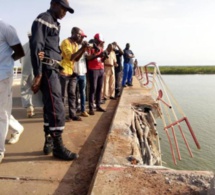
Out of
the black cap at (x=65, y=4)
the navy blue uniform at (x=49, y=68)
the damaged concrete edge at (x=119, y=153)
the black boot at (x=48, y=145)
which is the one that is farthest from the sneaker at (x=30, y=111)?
the black cap at (x=65, y=4)

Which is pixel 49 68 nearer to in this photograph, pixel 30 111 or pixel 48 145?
pixel 48 145

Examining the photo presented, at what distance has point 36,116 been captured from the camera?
5309 millimetres

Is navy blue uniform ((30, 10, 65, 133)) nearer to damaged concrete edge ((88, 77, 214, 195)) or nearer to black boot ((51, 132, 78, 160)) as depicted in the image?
black boot ((51, 132, 78, 160))

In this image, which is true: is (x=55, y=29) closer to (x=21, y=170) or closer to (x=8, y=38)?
(x=8, y=38)

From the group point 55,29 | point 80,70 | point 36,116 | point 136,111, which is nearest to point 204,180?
point 55,29

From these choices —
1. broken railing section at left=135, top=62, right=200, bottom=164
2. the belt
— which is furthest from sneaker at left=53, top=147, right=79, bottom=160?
broken railing section at left=135, top=62, right=200, bottom=164

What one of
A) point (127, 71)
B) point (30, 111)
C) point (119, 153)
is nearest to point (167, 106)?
point (127, 71)

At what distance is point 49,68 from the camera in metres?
2.88

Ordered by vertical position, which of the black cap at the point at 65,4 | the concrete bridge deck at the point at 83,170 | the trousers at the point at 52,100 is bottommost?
the concrete bridge deck at the point at 83,170

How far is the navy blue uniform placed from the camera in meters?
2.71

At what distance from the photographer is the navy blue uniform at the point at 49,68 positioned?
2.71 m

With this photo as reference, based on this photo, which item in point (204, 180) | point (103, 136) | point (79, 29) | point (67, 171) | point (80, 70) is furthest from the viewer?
point (80, 70)

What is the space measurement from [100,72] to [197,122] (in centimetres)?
754

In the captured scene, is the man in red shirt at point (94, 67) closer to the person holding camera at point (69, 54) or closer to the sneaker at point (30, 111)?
the person holding camera at point (69, 54)
